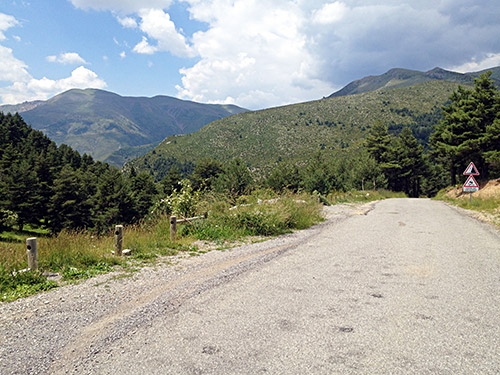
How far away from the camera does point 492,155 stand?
2848 centimetres

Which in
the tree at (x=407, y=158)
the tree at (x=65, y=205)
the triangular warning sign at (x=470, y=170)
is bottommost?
the tree at (x=65, y=205)

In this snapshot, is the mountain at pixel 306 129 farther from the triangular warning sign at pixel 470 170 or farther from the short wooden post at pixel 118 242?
the short wooden post at pixel 118 242

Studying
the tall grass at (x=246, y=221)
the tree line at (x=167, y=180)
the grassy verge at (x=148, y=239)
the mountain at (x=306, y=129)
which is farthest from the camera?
the mountain at (x=306, y=129)

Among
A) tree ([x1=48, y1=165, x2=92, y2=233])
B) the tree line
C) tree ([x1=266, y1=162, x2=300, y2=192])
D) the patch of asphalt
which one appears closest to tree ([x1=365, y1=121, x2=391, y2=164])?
the tree line

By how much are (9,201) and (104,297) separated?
62320 millimetres

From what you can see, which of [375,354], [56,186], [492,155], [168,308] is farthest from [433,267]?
[56,186]

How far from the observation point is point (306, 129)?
15412 centimetres

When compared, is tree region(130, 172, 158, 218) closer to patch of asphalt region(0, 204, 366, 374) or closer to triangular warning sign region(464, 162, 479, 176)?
triangular warning sign region(464, 162, 479, 176)

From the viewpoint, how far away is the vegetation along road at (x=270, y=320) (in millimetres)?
3371

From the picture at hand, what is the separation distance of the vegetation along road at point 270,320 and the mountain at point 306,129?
120 meters

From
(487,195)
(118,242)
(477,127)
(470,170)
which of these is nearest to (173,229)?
(118,242)

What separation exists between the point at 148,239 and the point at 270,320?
5.69m

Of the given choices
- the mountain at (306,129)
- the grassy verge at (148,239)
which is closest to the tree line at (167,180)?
the grassy verge at (148,239)

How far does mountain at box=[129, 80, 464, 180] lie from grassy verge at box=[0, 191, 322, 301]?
113 meters
